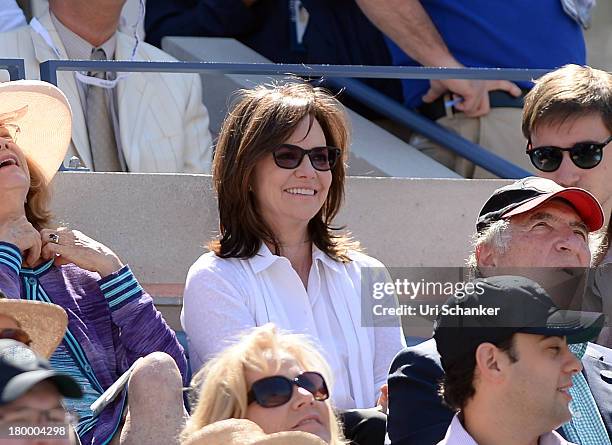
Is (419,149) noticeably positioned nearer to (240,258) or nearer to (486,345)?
(240,258)

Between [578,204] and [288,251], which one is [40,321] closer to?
[288,251]

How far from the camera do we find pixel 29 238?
4477 mm

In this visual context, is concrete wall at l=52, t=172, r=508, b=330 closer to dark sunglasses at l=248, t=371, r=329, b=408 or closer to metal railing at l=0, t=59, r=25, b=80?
metal railing at l=0, t=59, r=25, b=80

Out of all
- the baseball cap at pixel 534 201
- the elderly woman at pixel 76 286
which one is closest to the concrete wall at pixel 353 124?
the elderly woman at pixel 76 286

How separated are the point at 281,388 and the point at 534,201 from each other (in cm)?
100

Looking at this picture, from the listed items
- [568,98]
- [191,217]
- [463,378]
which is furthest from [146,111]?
[463,378]

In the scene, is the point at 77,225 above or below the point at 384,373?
above

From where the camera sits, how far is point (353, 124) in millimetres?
6711

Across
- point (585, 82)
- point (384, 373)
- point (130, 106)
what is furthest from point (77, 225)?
point (585, 82)

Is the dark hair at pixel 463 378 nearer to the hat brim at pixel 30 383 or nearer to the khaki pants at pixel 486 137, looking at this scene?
the hat brim at pixel 30 383

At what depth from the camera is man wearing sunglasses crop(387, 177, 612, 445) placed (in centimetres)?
365

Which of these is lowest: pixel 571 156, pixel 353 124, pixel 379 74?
pixel 571 156

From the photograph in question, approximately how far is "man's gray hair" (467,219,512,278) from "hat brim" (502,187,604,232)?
32 mm

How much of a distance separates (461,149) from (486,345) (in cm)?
327
